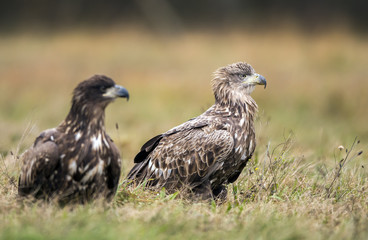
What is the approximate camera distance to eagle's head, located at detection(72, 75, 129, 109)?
214 inches

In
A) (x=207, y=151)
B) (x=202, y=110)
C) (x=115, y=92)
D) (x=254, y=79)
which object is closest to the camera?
(x=115, y=92)

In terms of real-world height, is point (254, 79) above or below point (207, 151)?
above

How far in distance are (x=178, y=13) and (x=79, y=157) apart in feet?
48.7

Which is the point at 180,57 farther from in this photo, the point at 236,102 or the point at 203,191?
the point at 203,191

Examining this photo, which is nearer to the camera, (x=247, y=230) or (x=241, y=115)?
(x=247, y=230)

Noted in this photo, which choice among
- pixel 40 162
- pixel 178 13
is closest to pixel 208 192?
pixel 40 162

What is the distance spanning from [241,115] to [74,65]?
11.2 metres

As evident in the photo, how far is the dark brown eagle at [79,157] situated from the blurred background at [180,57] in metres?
4.69

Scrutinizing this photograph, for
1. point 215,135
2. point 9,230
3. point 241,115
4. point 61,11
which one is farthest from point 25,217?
point 61,11

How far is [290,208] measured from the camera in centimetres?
588

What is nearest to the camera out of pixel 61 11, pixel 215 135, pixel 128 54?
pixel 215 135

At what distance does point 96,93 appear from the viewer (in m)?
5.46

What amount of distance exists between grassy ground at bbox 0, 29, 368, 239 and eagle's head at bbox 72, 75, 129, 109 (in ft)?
2.93

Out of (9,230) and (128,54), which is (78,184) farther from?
(128,54)
